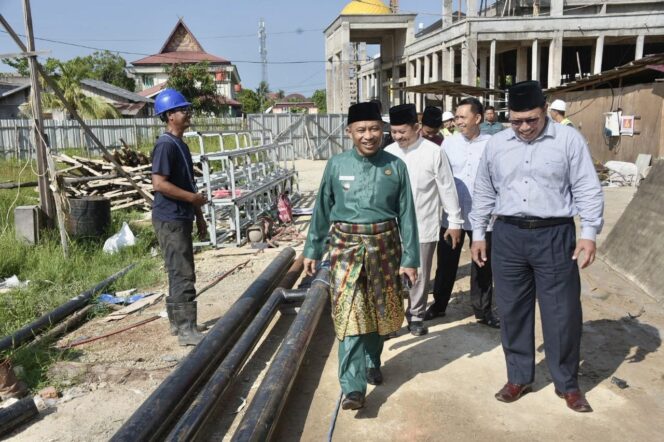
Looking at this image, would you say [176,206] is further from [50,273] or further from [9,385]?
[50,273]

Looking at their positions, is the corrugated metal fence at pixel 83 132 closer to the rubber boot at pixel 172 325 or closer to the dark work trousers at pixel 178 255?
the rubber boot at pixel 172 325

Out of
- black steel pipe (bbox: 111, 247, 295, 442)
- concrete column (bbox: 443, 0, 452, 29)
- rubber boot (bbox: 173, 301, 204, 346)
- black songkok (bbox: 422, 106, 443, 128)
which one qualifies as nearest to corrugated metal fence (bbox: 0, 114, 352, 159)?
concrete column (bbox: 443, 0, 452, 29)

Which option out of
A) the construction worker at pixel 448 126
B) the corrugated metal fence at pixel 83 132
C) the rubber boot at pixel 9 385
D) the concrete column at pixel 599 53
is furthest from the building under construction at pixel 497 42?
the rubber boot at pixel 9 385

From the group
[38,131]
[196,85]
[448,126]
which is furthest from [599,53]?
[196,85]

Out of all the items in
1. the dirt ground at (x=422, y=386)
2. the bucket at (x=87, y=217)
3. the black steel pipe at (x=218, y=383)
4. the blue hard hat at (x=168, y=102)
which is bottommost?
the dirt ground at (x=422, y=386)

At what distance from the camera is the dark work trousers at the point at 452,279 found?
471 cm

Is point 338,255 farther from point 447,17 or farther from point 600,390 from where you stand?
point 447,17

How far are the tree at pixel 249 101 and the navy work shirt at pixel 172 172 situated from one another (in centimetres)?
5698

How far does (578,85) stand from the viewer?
15953 mm

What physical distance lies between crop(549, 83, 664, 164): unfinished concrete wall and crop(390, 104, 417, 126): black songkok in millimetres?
10757

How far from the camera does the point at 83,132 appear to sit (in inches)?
894

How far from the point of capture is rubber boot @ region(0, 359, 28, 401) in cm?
359

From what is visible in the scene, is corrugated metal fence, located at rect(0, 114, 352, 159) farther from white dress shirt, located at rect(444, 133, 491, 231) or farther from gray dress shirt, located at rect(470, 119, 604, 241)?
gray dress shirt, located at rect(470, 119, 604, 241)

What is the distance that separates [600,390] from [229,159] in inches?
240
